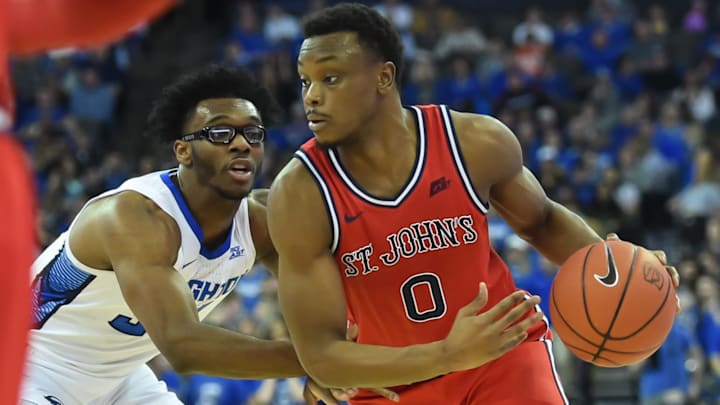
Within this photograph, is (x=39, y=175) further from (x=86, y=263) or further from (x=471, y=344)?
(x=471, y=344)

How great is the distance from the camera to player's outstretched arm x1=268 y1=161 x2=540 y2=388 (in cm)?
353

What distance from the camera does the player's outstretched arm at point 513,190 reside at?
13.7ft

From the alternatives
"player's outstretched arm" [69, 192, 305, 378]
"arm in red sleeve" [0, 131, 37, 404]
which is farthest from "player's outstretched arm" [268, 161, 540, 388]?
"arm in red sleeve" [0, 131, 37, 404]

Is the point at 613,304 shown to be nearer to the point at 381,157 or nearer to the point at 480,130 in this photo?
the point at 480,130

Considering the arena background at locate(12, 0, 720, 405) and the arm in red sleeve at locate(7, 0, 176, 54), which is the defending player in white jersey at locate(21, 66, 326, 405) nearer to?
the arm in red sleeve at locate(7, 0, 176, 54)

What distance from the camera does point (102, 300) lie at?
460 centimetres

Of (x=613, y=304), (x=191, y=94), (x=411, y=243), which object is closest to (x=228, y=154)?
(x=191, y=94)

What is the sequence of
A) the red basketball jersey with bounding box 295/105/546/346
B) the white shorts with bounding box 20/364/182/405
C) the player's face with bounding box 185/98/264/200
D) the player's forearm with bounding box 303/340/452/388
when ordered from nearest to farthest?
the player's forearm with bounding box 303/340/452/388
the red basketball jersey with bounding box 295/105/546/346
the white shorts with bounding box 20/364/182/405
the player's face with bounding box 185/98/264/200

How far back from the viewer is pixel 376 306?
4113 mm

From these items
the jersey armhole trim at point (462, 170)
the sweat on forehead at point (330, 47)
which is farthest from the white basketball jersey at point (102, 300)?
the jersey armhole trim at point (462, 170)

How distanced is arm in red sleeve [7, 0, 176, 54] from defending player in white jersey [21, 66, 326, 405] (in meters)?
2.24

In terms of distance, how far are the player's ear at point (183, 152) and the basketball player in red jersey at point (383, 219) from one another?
79 cm

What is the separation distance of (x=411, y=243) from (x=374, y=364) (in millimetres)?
526

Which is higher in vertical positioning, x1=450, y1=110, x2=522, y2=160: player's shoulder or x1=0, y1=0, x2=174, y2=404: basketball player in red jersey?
x1=0, y1=0, x2=174, y2=404: basketball player in red jersey
